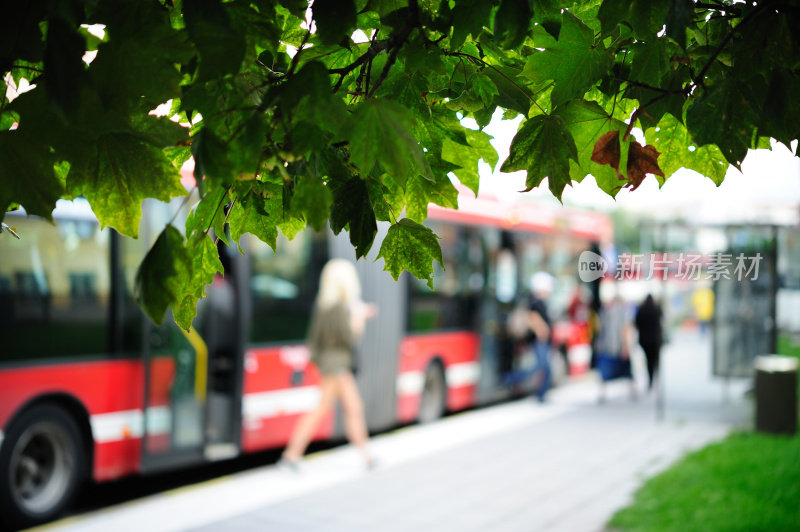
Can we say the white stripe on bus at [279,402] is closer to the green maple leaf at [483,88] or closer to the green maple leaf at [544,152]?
the green maple leaf at [483,88]

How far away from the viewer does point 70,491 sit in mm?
7512

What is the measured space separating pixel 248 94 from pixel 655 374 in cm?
1465

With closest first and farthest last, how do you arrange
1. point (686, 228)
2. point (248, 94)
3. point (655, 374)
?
point (248, 94)
point (686, 228)
point (655, 374)

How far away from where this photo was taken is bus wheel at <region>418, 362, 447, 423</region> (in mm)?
12539

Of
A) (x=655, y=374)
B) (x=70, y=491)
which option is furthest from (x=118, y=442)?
(x=655, y=374)

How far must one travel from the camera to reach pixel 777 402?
32.6ft

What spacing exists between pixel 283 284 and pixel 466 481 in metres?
3.02

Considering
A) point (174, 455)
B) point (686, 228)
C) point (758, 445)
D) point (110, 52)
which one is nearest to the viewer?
point (110, 52)

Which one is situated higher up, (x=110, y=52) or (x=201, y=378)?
(x=110, y=52)

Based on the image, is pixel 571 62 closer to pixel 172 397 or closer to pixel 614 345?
pixel 172 397

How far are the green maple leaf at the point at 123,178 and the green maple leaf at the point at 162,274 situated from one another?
182mm

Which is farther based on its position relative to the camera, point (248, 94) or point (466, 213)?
point (466, 213)

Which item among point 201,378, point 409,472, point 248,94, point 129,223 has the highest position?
point 248,94

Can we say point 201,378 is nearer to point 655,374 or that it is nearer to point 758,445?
point 758,445
